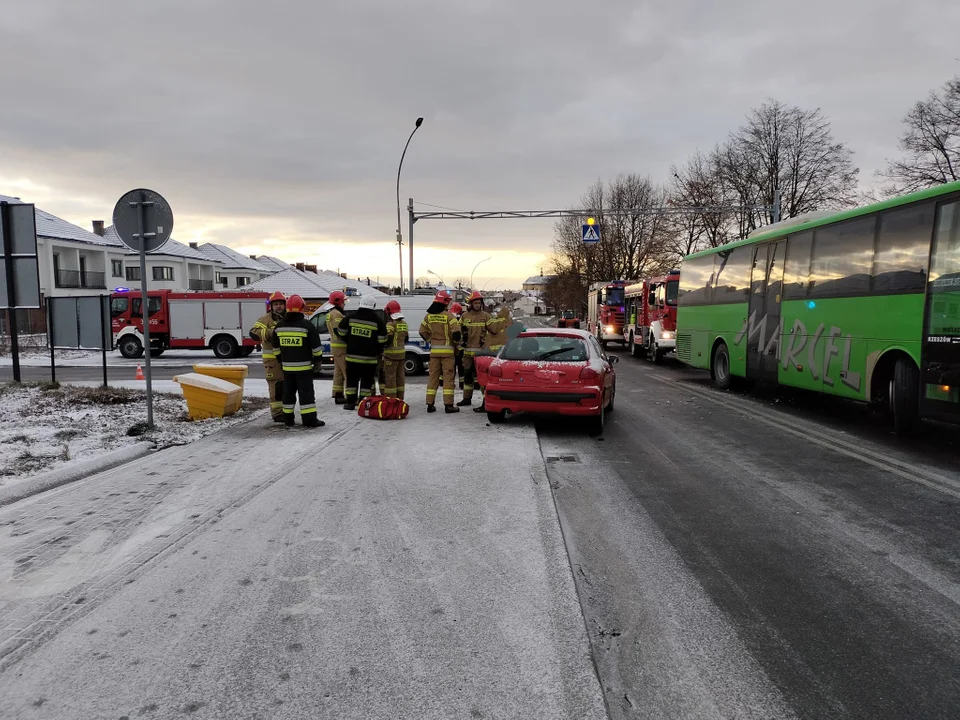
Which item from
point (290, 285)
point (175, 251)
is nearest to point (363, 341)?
point (290, 285)

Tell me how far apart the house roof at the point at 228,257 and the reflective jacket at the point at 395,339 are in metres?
58.1

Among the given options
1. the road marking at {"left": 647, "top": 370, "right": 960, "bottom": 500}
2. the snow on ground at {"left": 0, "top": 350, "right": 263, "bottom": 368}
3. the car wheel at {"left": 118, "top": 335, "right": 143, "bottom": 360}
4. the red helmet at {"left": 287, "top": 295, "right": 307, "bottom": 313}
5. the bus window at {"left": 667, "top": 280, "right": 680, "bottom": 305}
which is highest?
the bus window at {"left": 667, "top": 280, "right": 680, "bottom": 305}

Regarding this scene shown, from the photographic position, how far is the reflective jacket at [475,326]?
11.3 m

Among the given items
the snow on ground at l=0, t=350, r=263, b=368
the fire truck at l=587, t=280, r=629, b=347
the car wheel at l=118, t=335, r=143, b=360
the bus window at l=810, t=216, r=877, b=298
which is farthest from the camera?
the fire truck at l=587, t=280, r=629, b=347

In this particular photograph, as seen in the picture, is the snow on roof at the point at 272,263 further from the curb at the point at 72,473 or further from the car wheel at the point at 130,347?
the curb at the point at 72,473

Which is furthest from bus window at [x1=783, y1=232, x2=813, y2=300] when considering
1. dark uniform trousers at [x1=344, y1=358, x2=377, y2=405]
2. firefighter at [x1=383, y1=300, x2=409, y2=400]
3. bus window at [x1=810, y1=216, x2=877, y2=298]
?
dark uniform trousers at [x1=344, y1=358, x2=377, y2=405]

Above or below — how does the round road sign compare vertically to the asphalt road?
above

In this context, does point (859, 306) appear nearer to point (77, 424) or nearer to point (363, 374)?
point (363, 374)

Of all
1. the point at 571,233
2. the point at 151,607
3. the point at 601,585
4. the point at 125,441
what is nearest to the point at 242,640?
the point at 151,607

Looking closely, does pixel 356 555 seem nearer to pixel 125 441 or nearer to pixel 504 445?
pixel 504 445

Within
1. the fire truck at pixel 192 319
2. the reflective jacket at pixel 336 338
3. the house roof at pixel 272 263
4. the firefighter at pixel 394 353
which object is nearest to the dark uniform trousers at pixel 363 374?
the firefighter at pixel 394 353

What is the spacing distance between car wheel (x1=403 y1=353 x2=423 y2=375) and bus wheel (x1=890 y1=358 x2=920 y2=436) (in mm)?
11726

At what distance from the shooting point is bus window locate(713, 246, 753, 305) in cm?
1366

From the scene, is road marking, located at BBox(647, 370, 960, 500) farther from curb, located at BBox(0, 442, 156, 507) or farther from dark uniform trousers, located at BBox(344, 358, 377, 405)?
curb, located at BBox(0, 442, 156, 507)
